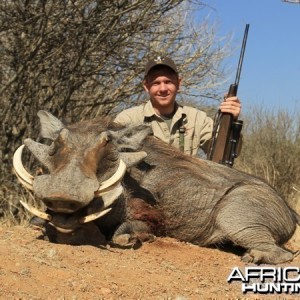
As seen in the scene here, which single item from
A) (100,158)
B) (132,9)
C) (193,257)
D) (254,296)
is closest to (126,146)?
(100,158)

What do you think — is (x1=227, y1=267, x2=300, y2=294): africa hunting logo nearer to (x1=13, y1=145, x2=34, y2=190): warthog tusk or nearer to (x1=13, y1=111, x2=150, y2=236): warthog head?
(x1=13, y1=111, x2=150, y2=236): warthog head

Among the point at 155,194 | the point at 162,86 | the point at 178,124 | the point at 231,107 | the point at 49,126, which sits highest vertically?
the point at 162,86

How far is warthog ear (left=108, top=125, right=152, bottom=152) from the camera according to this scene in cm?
562

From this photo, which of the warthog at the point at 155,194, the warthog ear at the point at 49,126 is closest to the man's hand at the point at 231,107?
the warthog at the point at 155,194

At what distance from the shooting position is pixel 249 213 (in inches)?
221

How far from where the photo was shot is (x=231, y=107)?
694 cm

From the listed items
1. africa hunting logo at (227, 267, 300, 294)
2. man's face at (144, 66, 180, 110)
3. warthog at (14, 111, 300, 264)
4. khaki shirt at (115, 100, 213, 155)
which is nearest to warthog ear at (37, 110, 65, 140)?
warthog at (14, 111, 300, 264)

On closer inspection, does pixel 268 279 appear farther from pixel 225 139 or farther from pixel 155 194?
pixel 225 139

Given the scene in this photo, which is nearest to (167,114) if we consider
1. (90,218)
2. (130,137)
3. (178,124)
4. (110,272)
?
(178,124)

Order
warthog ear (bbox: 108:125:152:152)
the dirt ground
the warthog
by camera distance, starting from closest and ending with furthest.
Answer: the dirt ground
the warthog
warthog ear (bbox: 108:125:152:152)

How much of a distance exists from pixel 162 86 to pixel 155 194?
6.08ft

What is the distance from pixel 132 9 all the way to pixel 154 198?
13.6 feet

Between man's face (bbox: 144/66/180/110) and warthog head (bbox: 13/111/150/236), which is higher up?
man's face (bbox: 144/66/180/110)

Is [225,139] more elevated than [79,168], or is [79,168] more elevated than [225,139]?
[225,139]
